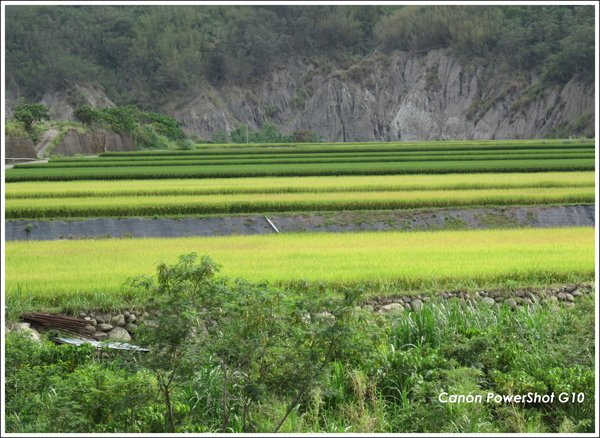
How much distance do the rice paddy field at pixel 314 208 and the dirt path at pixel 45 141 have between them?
10.7 m

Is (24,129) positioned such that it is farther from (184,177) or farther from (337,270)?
(337,270)

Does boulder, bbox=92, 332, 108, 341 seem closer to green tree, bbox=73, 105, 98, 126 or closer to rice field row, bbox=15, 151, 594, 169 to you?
rice field row, bbox=15, 151, 594, 169

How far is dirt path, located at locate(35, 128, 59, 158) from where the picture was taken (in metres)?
44.9

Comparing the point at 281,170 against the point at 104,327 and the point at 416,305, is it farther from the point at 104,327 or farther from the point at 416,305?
the point at 104,327

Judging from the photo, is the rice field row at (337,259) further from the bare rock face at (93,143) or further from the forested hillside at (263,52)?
the forested hillside at (263,52)

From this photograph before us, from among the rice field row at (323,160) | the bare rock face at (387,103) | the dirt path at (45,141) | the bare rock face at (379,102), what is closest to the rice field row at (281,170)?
the rice field row at (323,160)

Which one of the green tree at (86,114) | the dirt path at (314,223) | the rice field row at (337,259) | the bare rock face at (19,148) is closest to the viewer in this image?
the rice field row at (337,259)

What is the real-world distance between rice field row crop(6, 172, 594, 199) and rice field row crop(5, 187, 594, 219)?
1345mm

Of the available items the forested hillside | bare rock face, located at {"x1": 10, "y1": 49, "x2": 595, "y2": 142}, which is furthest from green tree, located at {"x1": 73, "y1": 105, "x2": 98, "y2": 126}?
the forested hillside

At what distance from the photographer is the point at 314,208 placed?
19.7 meters

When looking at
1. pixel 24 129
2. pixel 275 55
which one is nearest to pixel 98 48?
pixel 275 55

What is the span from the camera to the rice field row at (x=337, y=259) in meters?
10.6

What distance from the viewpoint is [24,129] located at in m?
44.2

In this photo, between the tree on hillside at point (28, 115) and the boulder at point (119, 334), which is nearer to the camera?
the boulder at point (119, 334)
